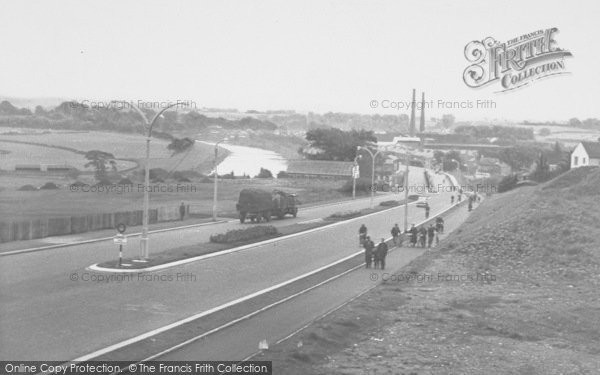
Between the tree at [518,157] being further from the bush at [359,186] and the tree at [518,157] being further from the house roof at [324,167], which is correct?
the bush at [359,186]

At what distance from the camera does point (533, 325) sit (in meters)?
20.5

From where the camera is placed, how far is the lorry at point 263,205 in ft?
160

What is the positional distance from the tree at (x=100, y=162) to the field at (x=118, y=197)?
1604 millimetres

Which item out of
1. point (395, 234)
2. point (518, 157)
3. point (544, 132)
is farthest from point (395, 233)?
point (544, 132)

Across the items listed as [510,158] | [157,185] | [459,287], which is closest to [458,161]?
[510,158]

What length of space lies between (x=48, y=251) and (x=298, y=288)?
1250cm

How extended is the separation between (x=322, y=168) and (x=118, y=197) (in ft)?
132

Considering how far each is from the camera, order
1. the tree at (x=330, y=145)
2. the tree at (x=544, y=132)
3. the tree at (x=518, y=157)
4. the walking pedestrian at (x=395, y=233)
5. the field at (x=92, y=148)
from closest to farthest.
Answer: the walking pedestrian at (x=395, y=233) < the field at (x=92, y=148) < the tree at (x=330, y=145) < the tree at (x=518, y=157) < the tree at (x=544, y=132)

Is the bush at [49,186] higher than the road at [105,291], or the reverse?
the bush at [49,186]

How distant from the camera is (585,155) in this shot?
82062mm

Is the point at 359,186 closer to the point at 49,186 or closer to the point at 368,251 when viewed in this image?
the point at 49,186

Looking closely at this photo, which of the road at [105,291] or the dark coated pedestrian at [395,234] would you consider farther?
the dark coated pedestrian at [395,234]

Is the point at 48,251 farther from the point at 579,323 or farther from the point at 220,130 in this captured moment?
the point at 220,130

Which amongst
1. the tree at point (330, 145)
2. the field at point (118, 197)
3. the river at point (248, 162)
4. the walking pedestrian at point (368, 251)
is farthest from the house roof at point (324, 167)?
the walking pedestrian at point (368, 251)
